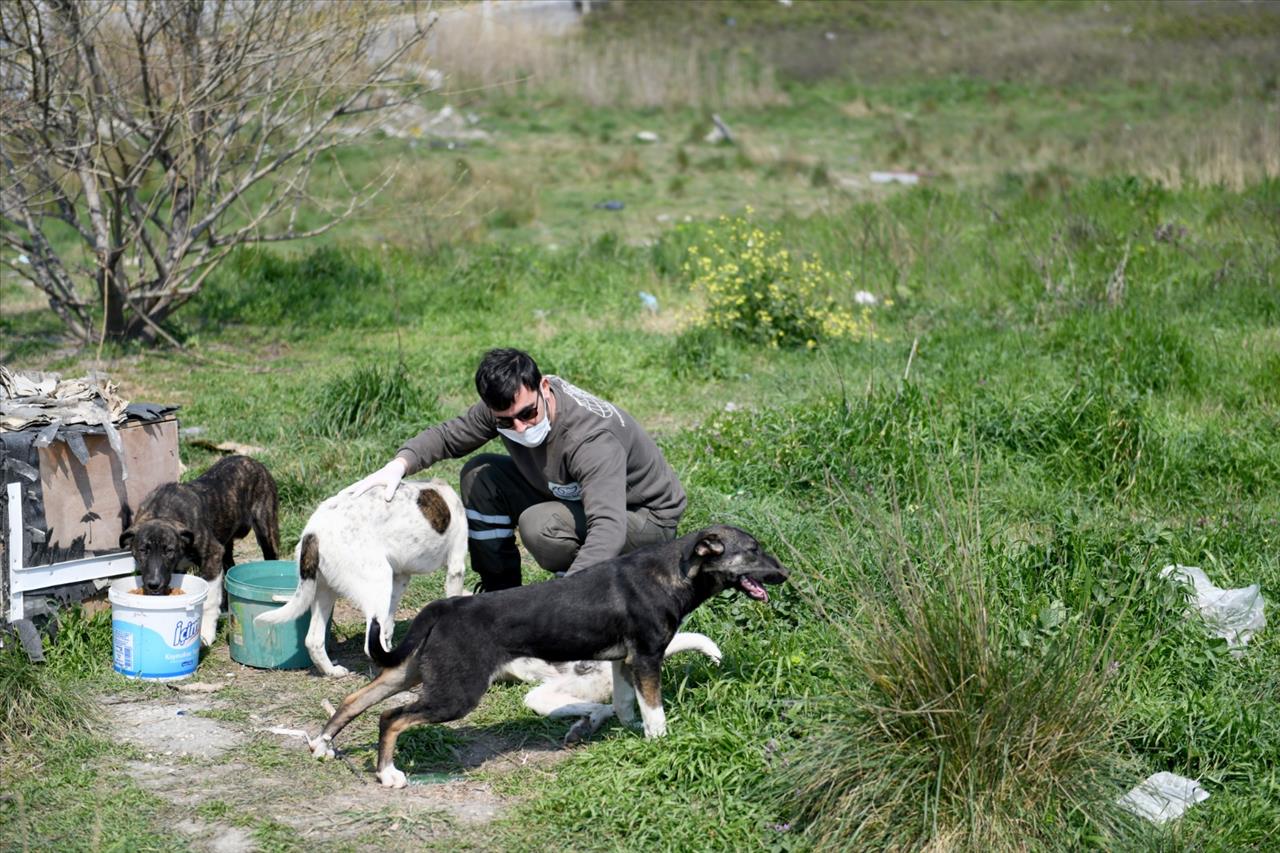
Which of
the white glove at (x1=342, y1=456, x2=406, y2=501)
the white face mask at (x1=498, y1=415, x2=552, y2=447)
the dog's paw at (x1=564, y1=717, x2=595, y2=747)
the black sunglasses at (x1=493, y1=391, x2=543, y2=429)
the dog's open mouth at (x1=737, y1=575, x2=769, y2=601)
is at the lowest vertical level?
the dog's paw at (x1=564, y1=717, x2=595, y2=747)

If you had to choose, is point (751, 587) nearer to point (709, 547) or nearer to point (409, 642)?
point (709, 547)

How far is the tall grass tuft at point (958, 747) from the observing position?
4.26 m

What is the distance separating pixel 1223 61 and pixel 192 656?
32495 millimetres

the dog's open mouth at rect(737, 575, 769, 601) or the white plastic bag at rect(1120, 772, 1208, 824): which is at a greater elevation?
the dog's open mouth at rect(737, 575, 769, 601)

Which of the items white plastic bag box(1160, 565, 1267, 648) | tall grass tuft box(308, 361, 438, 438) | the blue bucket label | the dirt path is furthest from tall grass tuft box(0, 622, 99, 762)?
white plastic bag box(1160, 565, 1267, 648)

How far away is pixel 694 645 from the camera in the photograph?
5.50 metres

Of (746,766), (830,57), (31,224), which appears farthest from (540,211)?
(830,57)

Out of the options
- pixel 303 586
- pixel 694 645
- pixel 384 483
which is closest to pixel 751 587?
pixel 694 645

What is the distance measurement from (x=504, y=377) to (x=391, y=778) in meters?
1.64

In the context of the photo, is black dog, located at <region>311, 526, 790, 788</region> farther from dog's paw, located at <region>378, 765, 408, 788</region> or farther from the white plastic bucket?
the white plastic bucket

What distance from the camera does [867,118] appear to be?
2602 cm

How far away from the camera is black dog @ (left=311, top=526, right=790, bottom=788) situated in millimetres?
4730

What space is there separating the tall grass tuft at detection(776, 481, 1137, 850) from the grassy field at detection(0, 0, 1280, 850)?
0.04 ft

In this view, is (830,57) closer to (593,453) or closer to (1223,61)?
(1223,61)
